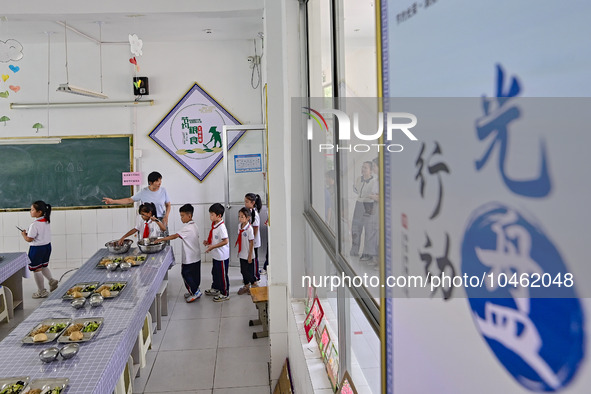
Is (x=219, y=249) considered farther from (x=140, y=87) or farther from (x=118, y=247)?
(x=140, y=87)

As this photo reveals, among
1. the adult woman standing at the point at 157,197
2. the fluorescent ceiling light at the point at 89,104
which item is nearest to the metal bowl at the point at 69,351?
the adult woman standing at the point at 157,197

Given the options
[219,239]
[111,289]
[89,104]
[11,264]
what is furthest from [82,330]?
[89,104]

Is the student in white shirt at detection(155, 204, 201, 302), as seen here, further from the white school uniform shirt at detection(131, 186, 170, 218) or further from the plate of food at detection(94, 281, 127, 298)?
the plate of food at detection(94, 281, 127, 298)

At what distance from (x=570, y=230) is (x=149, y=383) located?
14.0 ft

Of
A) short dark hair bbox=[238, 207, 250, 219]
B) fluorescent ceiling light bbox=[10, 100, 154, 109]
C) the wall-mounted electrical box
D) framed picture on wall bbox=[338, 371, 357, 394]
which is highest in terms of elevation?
the wall-mounted electrical box

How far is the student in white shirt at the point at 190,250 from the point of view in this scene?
19.3 ft

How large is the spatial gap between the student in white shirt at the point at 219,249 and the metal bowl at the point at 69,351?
2.92m

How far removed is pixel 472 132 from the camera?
28.9 inches

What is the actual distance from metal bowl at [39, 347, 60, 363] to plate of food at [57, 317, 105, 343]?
20 cm

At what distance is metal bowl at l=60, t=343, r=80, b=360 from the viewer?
2.94 metres

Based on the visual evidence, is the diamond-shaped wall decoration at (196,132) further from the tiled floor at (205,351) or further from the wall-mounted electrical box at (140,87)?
the tiled floor at (205,351)

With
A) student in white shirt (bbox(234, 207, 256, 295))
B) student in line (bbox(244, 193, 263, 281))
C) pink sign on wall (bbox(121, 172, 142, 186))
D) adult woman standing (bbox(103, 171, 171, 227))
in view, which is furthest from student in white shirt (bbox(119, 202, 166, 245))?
pink sign on wall (bbox(121, 172, 142, 186))

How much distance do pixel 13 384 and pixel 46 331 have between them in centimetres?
76

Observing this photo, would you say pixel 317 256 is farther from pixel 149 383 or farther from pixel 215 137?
pixel 215 137
